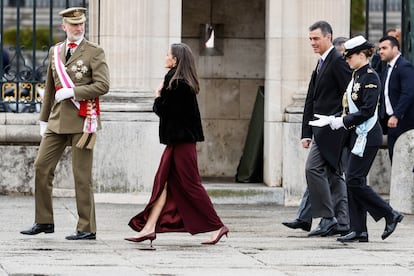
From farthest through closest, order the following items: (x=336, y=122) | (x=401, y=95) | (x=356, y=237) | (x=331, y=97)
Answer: (x=401, y=95) < (x=331, y=97) < (x=356, y=237) < (x=336, y=122)

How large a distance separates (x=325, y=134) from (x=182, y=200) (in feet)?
5.05

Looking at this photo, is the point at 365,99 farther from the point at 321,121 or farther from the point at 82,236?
the point at 82,236

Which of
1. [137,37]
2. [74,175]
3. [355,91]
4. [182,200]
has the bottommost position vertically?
[182,200]

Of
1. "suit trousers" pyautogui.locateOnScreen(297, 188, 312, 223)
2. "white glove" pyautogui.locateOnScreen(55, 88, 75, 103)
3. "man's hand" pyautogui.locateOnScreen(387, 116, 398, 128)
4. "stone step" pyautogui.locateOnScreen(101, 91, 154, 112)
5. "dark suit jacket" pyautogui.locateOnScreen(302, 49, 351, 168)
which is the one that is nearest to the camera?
"white glove" pyautogui.locateOnScreen(55, 88, 75, 103)

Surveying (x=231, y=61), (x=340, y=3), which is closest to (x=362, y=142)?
(x=340, y=3)

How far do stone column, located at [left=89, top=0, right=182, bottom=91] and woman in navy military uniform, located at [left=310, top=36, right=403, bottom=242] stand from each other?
3637 millimetres

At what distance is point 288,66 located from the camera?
1555cm

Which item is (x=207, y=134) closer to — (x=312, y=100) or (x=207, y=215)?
(x=312, y=100)

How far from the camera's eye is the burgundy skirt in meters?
11.6

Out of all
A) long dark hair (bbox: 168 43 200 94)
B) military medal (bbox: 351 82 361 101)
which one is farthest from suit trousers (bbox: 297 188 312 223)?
long dark hair (bbox: 168 43 200 94)

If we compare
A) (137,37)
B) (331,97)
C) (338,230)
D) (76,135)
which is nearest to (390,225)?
(338,230)

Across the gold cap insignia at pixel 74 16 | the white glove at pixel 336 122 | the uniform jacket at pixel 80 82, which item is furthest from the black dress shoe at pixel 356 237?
the gold cap insignia at pixel 74 16

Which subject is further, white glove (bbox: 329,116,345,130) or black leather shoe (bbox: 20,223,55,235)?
black leather shoe (bbox: 20,223,55,235)

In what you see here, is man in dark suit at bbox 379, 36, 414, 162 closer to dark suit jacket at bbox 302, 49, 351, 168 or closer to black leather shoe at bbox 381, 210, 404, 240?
dark suit jacket at bbox 302, 49, 351, 168
